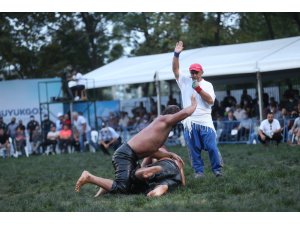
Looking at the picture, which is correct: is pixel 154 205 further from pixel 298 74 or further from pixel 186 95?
pixel 298 74

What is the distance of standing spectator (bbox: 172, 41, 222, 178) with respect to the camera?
33.3ft

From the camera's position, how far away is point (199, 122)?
10.3 m

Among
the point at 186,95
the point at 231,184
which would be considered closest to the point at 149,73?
the point at 186,95

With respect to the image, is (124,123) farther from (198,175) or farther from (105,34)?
(198,175)

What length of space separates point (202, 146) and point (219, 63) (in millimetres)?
10954

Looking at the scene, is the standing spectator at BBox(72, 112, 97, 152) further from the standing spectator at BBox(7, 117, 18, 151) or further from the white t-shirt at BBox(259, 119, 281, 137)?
the white t-shirt at BBox(259, 119, 281, 137)

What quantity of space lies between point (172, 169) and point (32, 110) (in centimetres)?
1857

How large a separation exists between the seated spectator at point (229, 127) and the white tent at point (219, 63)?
1.43m

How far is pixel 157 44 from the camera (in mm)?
35406

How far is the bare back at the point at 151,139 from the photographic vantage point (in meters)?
9.05

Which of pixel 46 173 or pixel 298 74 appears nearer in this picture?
pixel 46 173

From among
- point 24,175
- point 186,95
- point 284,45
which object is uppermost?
point 284,45

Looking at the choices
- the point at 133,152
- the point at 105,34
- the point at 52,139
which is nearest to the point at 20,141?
the point at 52,139
